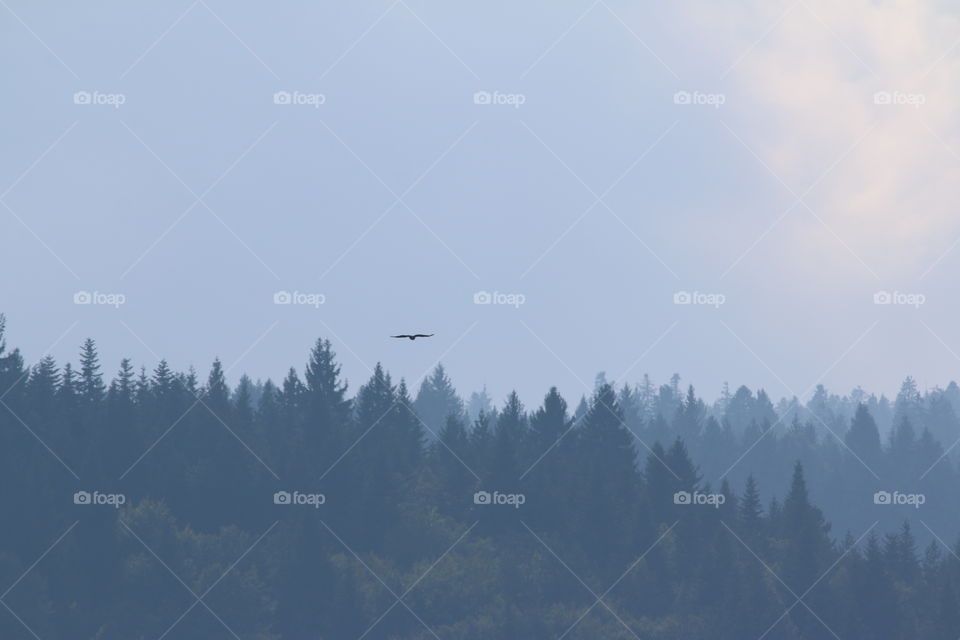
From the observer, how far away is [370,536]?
109 metres

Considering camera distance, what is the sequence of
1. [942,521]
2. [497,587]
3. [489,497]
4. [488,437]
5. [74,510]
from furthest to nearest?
1. [942,521]
2. [488,437]
3. [489,497]
4. [497,587]
5. [74,510]

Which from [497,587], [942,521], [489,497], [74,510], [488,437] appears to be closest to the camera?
[74,510]

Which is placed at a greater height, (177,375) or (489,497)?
(177,375)

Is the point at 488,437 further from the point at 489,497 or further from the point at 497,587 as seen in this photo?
the point at 497,587

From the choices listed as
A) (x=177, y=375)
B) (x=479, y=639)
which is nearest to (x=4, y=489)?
(x=177, y=375)

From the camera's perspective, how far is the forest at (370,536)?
96.5m

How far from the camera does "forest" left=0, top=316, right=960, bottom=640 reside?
96500 mm

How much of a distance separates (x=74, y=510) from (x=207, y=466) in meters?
11.3

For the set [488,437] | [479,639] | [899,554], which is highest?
[488,437]

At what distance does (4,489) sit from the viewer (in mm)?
98562

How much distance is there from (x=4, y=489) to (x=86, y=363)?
16.9m

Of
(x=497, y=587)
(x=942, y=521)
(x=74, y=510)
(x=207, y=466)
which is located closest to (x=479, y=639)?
(x=497, y=587)

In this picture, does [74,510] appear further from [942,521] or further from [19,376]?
[942,521]

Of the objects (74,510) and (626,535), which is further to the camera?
(626,535)
